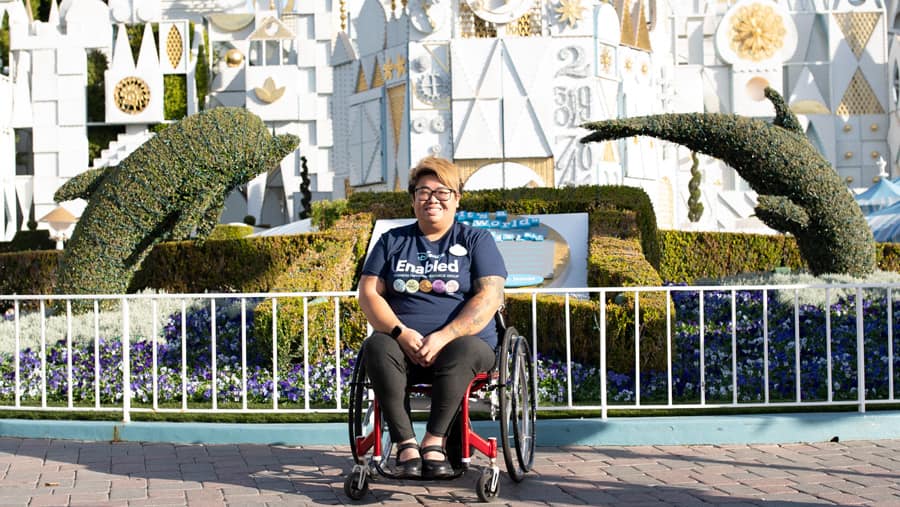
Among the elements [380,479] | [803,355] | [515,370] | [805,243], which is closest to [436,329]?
[515,370]

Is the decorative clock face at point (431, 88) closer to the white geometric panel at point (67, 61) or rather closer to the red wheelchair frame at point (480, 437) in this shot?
the red wheelchair frame at point (480, 437)

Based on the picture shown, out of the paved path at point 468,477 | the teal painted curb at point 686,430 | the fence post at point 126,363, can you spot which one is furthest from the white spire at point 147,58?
the teal painted curb at point 686,430

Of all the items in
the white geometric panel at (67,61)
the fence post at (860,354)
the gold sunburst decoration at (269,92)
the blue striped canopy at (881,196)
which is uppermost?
the white geometric panel at (67,61)

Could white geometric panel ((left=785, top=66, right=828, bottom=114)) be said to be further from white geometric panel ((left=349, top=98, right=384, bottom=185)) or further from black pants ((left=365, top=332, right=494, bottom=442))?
black pants ((left=365, top=332, right=494, bottom=442))

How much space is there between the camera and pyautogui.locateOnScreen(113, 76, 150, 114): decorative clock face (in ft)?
128

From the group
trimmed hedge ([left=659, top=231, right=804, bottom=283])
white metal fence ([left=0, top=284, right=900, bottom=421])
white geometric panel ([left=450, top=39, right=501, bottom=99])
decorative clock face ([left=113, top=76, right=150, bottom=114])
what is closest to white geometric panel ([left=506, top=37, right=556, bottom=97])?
white geometric panel ([left=450, top=39, right=501, bottom=99])

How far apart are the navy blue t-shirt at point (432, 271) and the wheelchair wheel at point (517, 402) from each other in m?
0.13

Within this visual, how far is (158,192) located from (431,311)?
543 centimetres

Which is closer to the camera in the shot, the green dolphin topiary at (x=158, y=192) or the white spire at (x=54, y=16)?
the green dolphin topiary at (x=158, y=192)

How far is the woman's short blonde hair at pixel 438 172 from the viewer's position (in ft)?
16.8

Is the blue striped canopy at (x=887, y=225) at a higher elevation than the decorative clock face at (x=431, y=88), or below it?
below

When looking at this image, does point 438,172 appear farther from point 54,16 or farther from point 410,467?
point 54,16

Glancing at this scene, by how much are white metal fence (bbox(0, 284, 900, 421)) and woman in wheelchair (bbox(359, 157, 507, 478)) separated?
4.58 feet

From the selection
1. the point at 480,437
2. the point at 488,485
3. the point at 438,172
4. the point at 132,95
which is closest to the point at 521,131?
the point at 438,172
